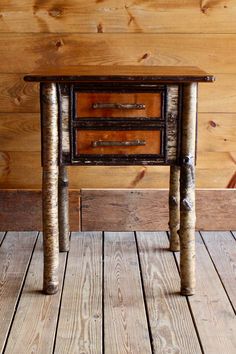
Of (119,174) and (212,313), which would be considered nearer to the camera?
(212,313)

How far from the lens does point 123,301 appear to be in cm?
201

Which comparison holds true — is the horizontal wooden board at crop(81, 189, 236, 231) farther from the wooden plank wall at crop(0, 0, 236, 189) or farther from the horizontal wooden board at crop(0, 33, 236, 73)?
the horizontal wooden board at crop(0, 33, 236, 73)

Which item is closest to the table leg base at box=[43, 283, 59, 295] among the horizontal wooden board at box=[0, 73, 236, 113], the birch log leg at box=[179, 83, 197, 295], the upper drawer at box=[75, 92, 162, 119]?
the birch log leg at box=[179, 83, 197, 295]

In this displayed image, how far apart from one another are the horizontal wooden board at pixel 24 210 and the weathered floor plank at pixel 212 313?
609 millimetres

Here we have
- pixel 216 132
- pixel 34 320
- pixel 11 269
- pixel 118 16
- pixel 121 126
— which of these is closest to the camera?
pixel 34 320

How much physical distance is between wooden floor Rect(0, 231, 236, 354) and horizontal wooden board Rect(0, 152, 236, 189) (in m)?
0.22

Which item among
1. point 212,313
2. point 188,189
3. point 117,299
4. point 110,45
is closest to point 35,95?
point 110,45

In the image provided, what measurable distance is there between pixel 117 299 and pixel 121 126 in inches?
22.2

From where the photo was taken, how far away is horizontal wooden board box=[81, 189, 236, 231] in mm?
2652

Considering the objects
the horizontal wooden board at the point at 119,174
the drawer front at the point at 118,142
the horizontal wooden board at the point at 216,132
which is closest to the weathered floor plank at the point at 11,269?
the horizontal wooden board at the point at 119,174

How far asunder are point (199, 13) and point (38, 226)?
112cm

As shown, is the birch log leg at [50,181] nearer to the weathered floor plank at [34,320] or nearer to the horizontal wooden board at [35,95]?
the weathered floor plank at [34,320]

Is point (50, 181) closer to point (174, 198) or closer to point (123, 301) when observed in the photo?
point (123, 301)

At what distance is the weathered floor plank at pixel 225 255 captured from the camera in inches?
84.6
